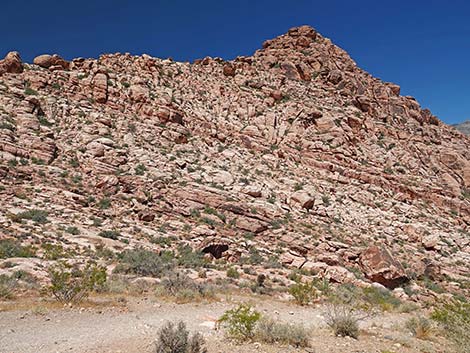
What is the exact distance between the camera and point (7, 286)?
10.6 m

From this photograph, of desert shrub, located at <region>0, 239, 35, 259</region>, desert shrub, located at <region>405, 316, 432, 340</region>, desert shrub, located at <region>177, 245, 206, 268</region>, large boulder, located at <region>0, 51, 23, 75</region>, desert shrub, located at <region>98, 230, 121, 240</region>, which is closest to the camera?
desert shrub, located at <region>405, 316, 432, 340</region>

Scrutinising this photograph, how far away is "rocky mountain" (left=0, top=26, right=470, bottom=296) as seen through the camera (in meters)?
20.2

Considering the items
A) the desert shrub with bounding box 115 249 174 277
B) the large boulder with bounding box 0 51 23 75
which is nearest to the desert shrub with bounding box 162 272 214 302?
the desert shrub with bounding box 115 249 174 277

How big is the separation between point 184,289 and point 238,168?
1806cm

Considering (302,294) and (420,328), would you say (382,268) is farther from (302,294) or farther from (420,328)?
(420,328)

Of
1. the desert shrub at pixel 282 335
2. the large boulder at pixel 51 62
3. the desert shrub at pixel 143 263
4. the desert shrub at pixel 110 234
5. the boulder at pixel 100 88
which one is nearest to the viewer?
the desert shrub at pixel 282 335

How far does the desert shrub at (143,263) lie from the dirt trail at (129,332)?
3686 mm

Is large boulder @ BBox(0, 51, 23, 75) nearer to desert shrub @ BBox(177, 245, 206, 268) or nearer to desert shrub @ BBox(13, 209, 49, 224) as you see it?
desert shrub @ BBox(13, 209, 49, 224)

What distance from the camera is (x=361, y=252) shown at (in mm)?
22375

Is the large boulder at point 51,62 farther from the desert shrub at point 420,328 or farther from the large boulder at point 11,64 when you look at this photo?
the desert shrub at point 420,328

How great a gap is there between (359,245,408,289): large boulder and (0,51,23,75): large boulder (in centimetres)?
3261

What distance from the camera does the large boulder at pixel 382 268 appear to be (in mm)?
20094

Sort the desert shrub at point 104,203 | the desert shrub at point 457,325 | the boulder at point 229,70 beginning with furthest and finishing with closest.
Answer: the boulder at point 229,70 → the desert shrub at point 104,203 → the desert shrub at point 457,325

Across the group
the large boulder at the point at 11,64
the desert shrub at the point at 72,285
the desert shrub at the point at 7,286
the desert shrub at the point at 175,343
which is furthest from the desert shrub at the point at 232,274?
the large boulder at the point at 11,64
